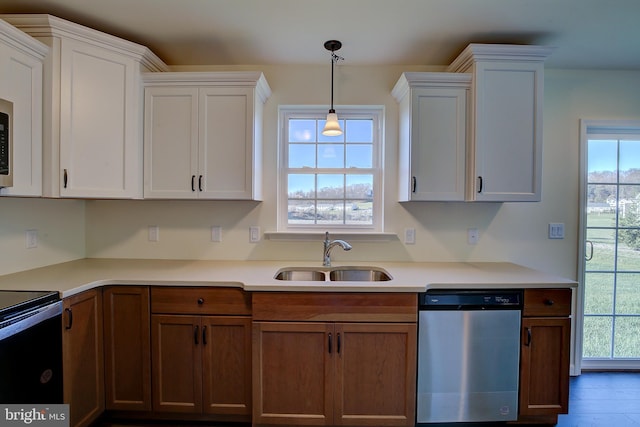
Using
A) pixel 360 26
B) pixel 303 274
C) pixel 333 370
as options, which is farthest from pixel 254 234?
pixel 360 26

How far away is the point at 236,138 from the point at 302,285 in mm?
1096

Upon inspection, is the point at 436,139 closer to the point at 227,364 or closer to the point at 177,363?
the point at 227,364

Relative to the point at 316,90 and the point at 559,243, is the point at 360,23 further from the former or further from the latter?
the point at 559,243

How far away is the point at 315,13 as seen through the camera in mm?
1724

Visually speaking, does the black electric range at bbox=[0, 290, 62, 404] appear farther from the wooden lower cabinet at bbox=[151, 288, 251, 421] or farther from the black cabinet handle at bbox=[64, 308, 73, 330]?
the wooden lower cabinet at bbox=[151, 288, 251, 421]

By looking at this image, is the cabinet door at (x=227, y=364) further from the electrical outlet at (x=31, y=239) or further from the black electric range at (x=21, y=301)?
the electrical outlet at (x=31, y=239)

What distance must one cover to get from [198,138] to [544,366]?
257 centimetres

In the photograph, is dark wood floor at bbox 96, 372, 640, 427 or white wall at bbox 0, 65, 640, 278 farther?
white wall at bbox 0, 65, 640, 278

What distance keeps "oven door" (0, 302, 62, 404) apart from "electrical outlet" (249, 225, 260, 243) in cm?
118

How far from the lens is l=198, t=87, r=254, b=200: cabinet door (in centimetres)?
201

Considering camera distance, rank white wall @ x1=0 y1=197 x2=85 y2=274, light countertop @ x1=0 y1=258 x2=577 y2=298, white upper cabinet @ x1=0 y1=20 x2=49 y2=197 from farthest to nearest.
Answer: white wall @ x1=0 y1=197 x2=85 y2=274 < light countertop @ x1=0 y1=258 x2=577 y2=298 < white upper cabinet @ x1=0 y1=20 x2=49 y2=197

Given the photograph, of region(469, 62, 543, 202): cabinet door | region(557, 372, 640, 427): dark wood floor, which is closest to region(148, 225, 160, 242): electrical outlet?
region(469, 62, 543, 202): cabinet door

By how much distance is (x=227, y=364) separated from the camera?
1.73m

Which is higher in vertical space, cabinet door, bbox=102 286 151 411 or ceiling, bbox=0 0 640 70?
ceiling, bbox=0 0 640 70
